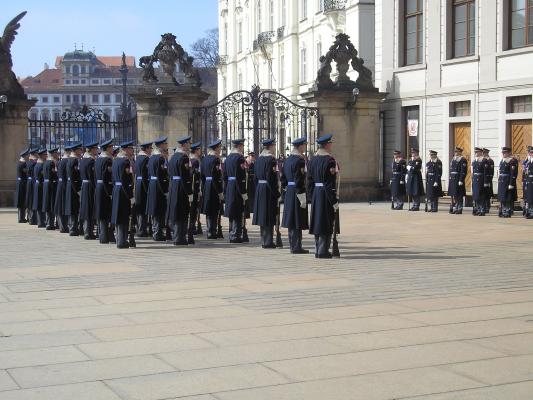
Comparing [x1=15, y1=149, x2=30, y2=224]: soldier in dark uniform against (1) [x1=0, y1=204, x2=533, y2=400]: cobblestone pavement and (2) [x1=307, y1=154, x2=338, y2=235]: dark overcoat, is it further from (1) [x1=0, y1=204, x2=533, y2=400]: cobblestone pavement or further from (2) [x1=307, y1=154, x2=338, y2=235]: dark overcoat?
(2) [x1=307, y1=154, x2=338, y2=235]: dark overcoat

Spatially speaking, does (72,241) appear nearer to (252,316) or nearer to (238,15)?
(252,316)

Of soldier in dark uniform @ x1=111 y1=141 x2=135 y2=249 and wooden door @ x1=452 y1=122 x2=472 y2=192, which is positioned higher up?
wooden door @ x1=452 y1=122 x2=472 y2=192

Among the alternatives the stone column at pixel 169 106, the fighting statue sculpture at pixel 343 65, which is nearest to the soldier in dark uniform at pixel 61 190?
the stone column at pixel 169 106

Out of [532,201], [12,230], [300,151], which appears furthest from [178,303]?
[532,201]

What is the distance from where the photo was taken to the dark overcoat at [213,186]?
16.7 metres

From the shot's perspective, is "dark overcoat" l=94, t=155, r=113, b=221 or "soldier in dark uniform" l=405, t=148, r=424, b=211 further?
"soldier in dark uniform" l=405, t=148, r=424, b=211

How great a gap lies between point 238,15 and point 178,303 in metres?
52.5

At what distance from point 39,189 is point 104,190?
471 cm

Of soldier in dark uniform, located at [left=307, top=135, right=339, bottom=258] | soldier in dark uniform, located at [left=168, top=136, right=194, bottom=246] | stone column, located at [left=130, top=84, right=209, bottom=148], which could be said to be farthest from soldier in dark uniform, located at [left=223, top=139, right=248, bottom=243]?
stone column, located at [left=130, top=84, right=209, bottom=148]

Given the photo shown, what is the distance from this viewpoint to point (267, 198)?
1512 centimetres

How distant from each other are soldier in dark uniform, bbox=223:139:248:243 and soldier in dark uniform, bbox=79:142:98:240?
97.6 inches

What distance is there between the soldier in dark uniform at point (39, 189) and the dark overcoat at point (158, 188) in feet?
15.2

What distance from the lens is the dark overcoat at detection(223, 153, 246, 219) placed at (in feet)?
52.6

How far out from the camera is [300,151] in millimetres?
14469
